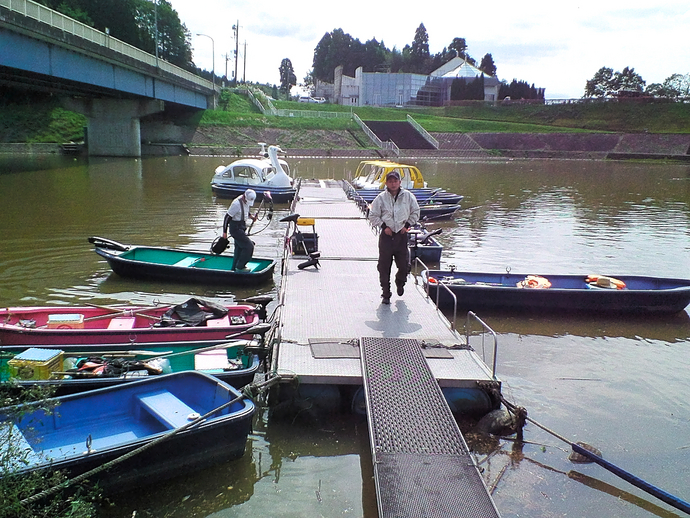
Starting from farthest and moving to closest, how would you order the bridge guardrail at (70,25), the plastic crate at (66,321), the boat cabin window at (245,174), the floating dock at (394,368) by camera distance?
the boat cabin window at (245,174), the bridge guardrail at (70,25), the plastic crate at (66,321), the floating dock at (394,368)

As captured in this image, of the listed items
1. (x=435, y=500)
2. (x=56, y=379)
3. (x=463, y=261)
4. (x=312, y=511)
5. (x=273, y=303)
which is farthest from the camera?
(x=463, y=261)

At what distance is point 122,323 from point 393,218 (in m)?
4.62

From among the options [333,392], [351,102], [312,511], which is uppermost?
[351,102]

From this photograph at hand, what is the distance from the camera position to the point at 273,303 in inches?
475

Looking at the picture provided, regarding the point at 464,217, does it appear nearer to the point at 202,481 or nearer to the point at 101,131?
the point at 202,481

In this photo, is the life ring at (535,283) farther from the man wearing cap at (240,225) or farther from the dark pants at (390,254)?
the man wearing cap at (240,225)

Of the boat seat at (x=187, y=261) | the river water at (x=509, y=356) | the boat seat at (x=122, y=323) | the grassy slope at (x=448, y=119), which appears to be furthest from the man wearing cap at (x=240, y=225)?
the grassy slope at (x=448, y=119)

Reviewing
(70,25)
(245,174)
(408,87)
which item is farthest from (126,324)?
(408,87)

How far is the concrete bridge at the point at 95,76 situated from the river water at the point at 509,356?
7193mm

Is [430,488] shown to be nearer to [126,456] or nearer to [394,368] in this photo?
[394,368]

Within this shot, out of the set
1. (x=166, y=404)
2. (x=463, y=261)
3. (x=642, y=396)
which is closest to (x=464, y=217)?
(x=463, y=261)

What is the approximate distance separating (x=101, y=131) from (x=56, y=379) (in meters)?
50.2

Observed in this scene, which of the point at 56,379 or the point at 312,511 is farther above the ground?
the point at 56,379

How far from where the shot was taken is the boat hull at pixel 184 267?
12.5 meters
